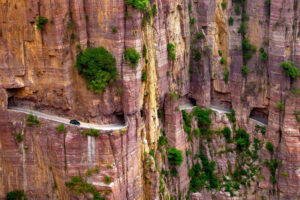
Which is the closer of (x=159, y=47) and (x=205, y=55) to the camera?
(x=159, y=47)

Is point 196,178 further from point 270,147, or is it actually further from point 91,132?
point 91,132

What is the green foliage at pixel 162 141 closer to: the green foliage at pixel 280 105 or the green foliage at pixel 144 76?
the green foliage at pixel 144 76

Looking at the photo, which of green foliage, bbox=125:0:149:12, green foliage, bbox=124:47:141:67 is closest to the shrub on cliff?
green foliage, bbox=124:47:141:67

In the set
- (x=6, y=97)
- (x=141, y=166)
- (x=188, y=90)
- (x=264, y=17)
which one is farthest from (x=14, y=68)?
(x=264, y=17)

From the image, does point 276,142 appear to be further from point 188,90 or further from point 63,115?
point 63,115

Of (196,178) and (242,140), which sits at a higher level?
(242,140)

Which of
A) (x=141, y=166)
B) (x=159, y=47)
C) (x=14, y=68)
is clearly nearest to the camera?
(x=14, y=68)

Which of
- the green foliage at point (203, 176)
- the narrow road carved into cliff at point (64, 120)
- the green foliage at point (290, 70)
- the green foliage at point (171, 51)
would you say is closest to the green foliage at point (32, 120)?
the narrow road carved into cliff at point (64, 120)

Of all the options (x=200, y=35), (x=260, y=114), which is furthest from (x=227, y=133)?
(x=200, y=35)
